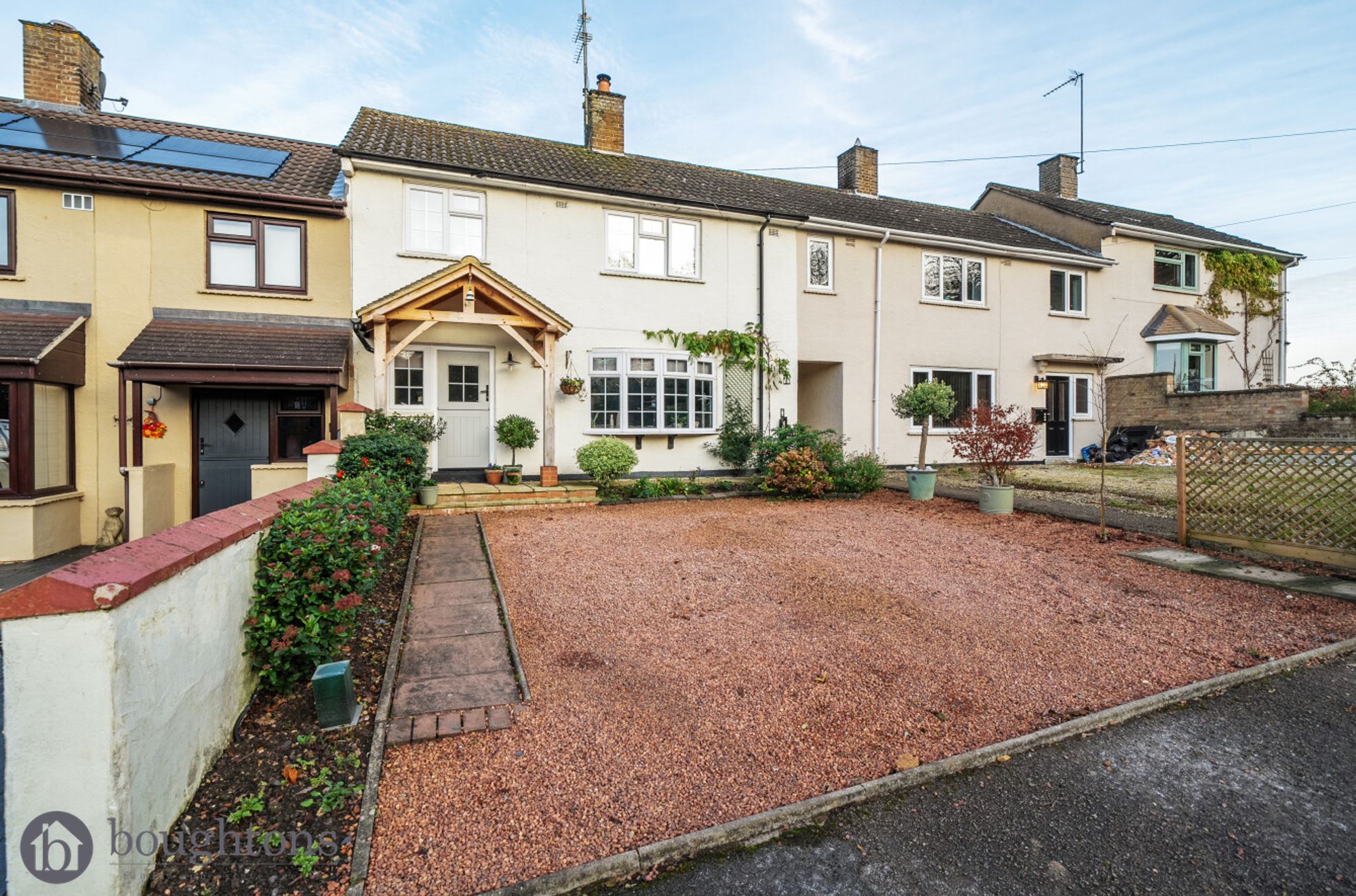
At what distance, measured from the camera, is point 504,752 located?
3.14m

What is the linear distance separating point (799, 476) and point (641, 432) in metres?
3.47

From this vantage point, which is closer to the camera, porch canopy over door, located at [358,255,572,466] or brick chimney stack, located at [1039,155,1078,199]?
porch canopy over door, located at [358,255,572,466]

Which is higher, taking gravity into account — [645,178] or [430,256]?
[645,178]

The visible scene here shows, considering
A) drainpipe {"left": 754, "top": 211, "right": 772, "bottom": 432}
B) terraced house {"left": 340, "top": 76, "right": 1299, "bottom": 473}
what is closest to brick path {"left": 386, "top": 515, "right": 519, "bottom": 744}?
terraced house {"left": 340, "top": 76, "right": 1299, "bottom": 473}

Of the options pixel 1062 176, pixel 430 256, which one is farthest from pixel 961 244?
pixel 430 256

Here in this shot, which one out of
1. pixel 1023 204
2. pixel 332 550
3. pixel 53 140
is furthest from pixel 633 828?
pixel 1023 204

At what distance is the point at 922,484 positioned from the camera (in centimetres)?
1097

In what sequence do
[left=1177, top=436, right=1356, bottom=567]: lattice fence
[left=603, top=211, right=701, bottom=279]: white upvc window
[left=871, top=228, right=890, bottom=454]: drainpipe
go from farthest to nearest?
[left=871, top=228, right=890, bottom=454]: drainpipe, [left=603, top=211, right=701, bottom=279]: white upvc window, [left=1177, top=436, right=1356, bottom=567]: lattice fence

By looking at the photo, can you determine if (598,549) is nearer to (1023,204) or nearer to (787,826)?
(787,826)

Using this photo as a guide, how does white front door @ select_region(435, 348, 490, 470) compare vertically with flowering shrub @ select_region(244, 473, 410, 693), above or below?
above

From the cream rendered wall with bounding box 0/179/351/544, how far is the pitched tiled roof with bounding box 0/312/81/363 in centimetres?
31

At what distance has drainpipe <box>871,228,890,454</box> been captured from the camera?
15.3 metres

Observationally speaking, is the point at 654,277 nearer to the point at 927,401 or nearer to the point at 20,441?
the point at 927,401

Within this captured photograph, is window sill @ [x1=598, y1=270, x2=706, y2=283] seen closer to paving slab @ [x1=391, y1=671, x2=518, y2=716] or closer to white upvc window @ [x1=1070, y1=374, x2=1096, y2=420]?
paving slab @ [x1=391, y1=671, x2=518, y2=716]
